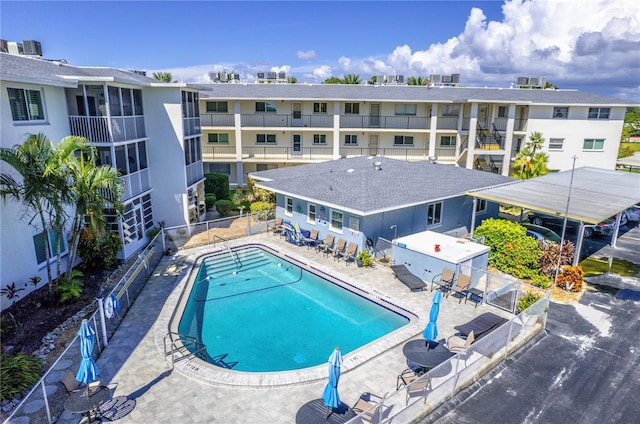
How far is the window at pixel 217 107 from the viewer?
38.9 meters

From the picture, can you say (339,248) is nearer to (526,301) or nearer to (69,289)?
(526,301)

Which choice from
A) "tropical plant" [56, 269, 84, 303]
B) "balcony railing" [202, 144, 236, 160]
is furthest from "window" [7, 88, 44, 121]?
"balcony railing" [202, 144, 236, 160]

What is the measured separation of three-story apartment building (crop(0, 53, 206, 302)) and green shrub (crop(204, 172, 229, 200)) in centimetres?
399

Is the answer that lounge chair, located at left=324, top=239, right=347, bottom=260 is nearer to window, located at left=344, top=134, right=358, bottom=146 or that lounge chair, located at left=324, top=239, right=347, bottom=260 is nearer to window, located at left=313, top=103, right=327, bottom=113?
window, located at left=344, top=134, right=358, bottom=146

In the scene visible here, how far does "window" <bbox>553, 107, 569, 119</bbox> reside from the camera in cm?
3869

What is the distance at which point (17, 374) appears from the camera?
1114 centimetres

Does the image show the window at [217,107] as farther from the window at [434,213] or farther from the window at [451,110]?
the window at [434,213]

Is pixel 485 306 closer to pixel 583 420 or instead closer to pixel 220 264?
pixel 583 420

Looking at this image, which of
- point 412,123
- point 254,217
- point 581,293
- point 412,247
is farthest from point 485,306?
point 412,123

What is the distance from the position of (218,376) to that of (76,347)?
5.20 m

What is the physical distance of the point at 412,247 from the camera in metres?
18.9

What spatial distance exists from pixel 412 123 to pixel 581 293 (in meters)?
25.0

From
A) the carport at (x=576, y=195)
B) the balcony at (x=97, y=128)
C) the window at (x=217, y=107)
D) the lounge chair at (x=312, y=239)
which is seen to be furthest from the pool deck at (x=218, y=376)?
the window at (x=217, y=107)

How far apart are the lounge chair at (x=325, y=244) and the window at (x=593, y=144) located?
3160 cm
